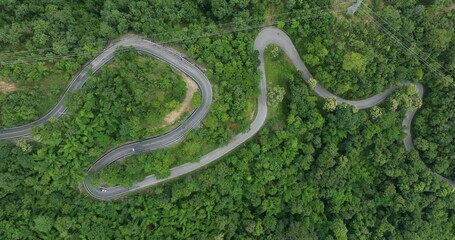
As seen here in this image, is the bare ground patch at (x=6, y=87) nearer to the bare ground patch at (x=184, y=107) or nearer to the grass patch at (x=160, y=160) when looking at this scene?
the grass patch at (x=160, y=160)

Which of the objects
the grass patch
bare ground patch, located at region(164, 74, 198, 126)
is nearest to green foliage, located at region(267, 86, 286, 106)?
the grass patch

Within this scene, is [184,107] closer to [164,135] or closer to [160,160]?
[164,135]

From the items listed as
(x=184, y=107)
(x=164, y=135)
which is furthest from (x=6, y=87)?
(x=184, y=107)

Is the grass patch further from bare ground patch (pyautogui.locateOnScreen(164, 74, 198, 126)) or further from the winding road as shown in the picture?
bare ground patch (pyautogui.locateOnScreen(164, 74, 198, 126))

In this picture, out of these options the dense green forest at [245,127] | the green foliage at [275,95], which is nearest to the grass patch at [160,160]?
the dense green forest at [245,127]

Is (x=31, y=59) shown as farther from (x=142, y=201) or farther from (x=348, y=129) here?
(x=348, y=129)
